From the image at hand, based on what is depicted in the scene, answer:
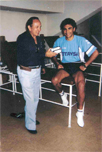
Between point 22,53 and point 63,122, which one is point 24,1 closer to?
point 22,53

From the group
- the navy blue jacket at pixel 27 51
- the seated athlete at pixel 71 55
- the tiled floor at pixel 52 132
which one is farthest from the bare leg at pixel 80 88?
the navy blue jacket at pixel 27 51

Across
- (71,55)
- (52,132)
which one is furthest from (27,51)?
(52,132)

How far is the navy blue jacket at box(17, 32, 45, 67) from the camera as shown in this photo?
1.68 m

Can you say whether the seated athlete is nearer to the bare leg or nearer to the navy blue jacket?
the bare leg

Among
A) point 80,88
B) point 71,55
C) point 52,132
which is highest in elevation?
point 71,55

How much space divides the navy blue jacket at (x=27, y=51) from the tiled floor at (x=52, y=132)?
830 millimetres

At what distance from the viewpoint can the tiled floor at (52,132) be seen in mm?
1648

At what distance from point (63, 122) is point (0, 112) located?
98cm

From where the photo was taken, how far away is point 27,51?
66.5 inches

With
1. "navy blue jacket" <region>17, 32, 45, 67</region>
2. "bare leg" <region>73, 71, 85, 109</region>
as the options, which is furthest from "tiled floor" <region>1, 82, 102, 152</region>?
"navy blue jacket" <region>17, 32, 45, 67</region>

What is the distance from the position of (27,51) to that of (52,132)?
993 millimetres

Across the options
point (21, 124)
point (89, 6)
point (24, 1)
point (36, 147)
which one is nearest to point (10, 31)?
point (24, 1)

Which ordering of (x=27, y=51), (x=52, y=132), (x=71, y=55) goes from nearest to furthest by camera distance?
(x=27, y=51) < (x=52, y=132) < (x=71, y=55)

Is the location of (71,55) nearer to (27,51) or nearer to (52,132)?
(27,51)
